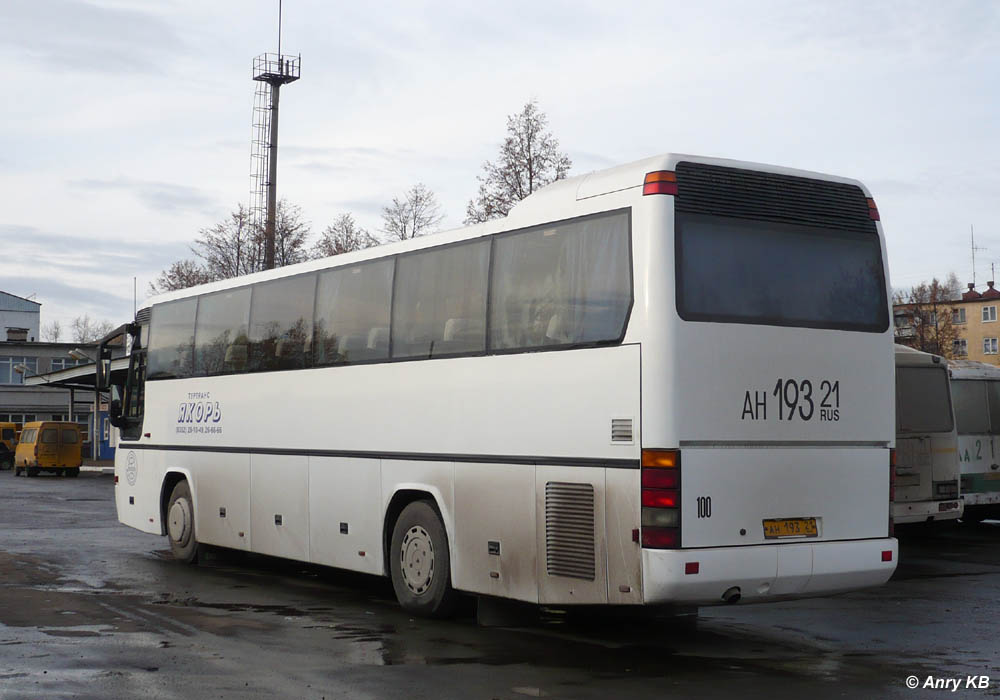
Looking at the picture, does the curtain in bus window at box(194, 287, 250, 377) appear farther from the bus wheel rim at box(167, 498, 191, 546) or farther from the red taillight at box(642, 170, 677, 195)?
the red taillight at box(642, 170, 677, 195)

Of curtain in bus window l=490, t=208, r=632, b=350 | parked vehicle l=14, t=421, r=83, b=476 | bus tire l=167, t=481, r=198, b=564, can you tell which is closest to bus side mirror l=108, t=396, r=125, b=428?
bus tire l=167, t=481, r=198, b=564

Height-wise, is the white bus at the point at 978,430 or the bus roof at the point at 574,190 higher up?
the bus roof at the point at 574,190

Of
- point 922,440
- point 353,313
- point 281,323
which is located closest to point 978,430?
point 922,440

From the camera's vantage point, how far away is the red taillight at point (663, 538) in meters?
9.24

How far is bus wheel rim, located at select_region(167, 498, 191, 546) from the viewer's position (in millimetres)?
17031

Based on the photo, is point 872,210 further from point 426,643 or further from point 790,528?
point 426,643

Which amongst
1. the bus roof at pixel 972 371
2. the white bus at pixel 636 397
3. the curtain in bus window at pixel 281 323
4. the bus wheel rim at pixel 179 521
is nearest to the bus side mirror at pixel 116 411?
the bus wheel rim at pixel 179 521

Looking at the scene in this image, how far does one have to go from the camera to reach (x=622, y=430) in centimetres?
957

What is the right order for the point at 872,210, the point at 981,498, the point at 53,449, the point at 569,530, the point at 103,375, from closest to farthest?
the point at 569,530, the point at 872,210, the point at 103,375, the point at 981,498, the point at 53,449

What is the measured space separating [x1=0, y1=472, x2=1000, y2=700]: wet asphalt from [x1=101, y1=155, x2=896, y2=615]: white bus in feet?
1.94

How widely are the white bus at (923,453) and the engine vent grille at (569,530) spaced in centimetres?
1101

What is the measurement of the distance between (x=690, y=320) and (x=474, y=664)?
298 cm

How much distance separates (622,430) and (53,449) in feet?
159

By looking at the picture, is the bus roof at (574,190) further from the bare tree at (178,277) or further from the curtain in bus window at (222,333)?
the bare tree at (178,277)
